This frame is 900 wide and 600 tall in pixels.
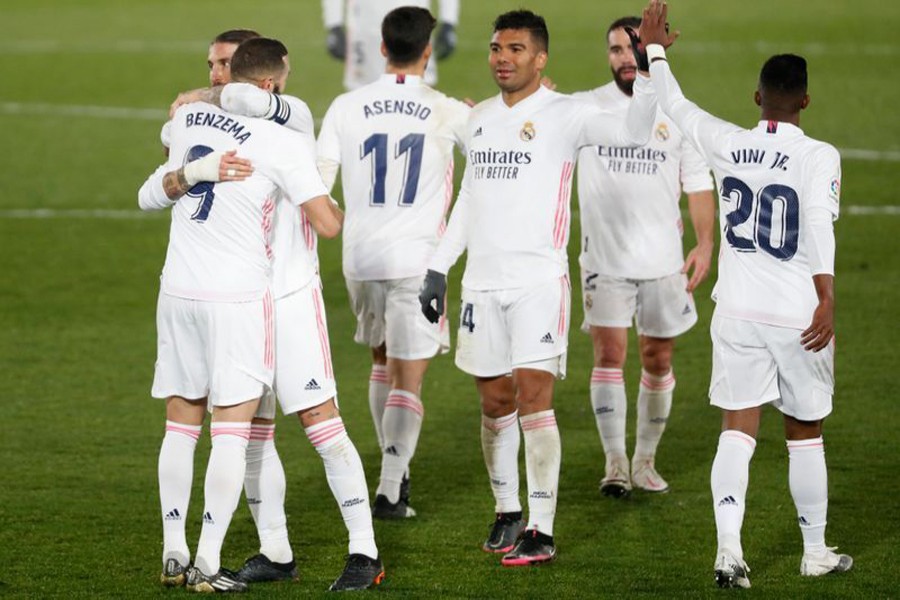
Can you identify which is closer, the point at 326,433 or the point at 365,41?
the point at 326,433

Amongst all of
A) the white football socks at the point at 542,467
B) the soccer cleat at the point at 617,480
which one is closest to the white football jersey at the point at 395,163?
the white football socks at the point at 542,467

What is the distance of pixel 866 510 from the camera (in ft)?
27.8

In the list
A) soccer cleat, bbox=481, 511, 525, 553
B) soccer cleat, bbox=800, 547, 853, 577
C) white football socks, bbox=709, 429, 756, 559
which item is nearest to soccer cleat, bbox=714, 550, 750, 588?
white football socks, bbox=709, 429, 756, 559

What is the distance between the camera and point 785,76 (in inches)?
277

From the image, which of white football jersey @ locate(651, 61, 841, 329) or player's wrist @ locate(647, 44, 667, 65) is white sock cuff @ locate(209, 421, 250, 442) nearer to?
white football jersey @ locate(651, 61, 841, 329)

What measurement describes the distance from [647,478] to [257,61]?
3.19 metres

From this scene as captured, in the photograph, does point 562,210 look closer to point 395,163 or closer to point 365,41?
point 395,163

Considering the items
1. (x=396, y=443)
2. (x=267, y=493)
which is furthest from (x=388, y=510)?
(x=267, y=493)

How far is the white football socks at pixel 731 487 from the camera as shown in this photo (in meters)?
7.12

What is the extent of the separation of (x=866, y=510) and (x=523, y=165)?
2.41 m

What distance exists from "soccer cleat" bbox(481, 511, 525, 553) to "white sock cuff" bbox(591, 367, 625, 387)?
128cm

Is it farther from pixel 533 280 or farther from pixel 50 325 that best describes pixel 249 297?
pixel 50 325

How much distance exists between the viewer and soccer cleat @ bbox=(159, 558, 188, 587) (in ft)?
23.3

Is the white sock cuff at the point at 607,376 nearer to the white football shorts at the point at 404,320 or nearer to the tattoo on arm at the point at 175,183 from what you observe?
the white football shorts at the point at 404,320
